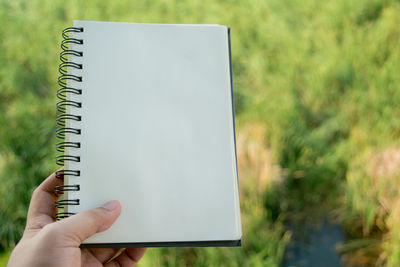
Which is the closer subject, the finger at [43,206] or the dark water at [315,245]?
the finger at [43,206]

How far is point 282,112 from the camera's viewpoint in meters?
1.24

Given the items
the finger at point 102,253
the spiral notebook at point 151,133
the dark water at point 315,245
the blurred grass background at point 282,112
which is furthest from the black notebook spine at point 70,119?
the dark water at point 315,245

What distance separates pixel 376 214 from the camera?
108 cm

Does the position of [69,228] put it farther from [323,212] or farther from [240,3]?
[240,3]

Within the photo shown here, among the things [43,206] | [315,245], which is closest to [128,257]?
[43,206]

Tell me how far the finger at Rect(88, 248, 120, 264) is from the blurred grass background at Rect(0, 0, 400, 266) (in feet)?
1.03

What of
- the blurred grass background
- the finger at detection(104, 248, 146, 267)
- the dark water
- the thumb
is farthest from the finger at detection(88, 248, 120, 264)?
the dark water

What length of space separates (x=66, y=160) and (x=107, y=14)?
112cm

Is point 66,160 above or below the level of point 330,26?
below

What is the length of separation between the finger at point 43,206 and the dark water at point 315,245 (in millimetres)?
635

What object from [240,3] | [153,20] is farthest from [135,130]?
[240,3]

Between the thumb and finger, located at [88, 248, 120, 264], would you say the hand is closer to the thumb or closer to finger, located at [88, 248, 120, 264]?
the thumb

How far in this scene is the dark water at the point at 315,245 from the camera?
1.03 m

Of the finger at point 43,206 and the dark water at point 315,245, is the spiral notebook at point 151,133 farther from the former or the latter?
the dark water at point 315,245
